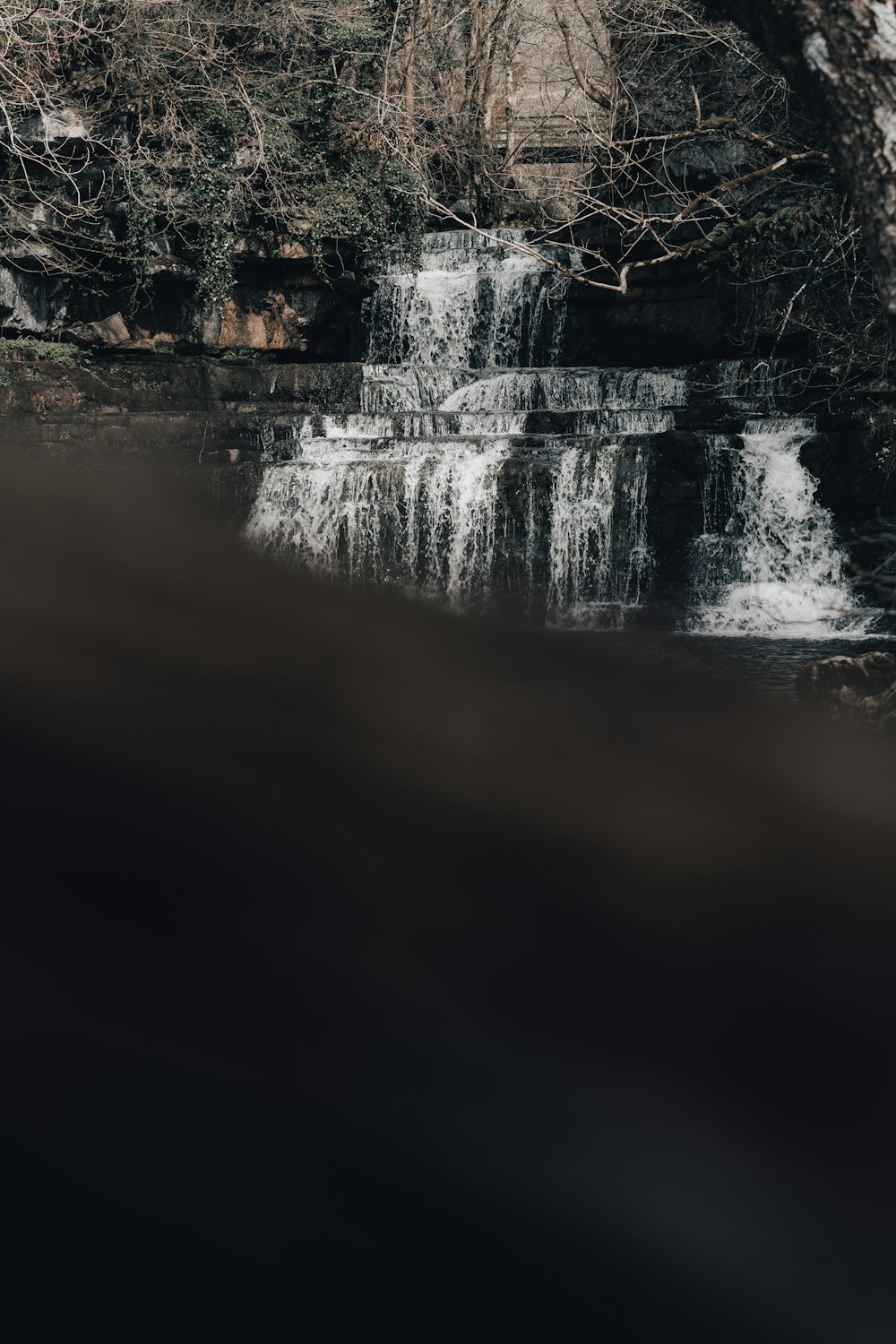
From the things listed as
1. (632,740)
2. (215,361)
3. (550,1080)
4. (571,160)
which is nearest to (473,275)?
(215,361)

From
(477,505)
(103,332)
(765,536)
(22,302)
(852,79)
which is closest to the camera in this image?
(852,79)

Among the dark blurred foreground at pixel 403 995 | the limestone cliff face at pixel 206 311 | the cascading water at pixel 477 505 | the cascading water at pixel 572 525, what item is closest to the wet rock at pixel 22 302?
the limestone cliff face at pixel 206 311

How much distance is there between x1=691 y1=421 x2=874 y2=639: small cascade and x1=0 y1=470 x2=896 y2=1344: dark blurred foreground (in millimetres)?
3490

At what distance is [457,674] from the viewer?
26.1 feet

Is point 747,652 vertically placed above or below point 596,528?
below

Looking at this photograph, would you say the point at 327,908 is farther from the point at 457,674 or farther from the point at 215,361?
the point at 215,361

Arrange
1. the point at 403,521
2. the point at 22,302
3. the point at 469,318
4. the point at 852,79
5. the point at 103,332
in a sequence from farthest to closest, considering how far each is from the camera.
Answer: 1. the point at 469,318
2. the point at 103,332
3. the point at 22,302
4. the point at 403,521
5. the point at 852,79

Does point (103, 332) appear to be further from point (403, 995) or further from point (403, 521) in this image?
point (403, 995)

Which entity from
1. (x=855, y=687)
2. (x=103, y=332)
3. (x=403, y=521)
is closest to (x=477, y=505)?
(x=403, y=521)

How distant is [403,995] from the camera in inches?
153

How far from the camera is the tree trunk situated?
11.2ft

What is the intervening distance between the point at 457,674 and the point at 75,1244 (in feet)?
17.7

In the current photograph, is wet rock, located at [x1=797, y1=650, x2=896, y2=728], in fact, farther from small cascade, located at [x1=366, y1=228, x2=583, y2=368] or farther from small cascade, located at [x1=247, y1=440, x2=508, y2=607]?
small cascade, located at [x1=366, y1=228, x2=583, y2=368]

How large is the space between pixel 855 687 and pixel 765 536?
149 inches
